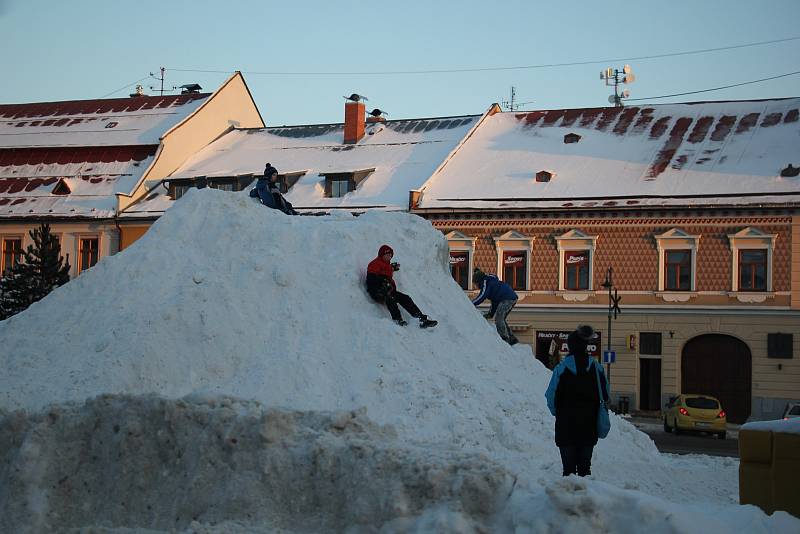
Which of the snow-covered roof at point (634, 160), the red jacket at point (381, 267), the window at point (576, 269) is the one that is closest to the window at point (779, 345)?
the snow-covered roof at point (634, 160)

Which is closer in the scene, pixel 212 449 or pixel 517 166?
pixel 212 449

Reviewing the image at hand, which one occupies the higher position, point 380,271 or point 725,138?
point 725,138

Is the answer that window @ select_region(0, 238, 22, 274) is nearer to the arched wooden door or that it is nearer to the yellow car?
the arched wooden door

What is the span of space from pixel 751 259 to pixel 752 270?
0.37 metres

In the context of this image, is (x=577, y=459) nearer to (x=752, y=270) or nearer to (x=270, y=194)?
(x=270, y=194)

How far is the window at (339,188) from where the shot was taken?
4134cm

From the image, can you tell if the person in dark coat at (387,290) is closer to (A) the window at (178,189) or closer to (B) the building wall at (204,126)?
(B) the building wall at (204,126)

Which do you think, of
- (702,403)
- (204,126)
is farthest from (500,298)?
(204,126)

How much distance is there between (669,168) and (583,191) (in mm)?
3039

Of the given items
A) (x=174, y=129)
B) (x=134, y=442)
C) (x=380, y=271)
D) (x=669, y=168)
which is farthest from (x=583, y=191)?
(x=134, y=442)

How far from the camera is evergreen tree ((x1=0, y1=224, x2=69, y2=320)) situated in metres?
29.3

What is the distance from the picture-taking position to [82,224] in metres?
42.9

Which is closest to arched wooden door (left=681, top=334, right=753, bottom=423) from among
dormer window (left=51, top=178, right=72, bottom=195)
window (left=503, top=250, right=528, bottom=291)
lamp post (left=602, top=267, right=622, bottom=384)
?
lamp post (left=602, top=267, right=622, bottom=384)

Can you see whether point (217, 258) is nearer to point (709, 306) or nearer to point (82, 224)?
point (709, 306)
